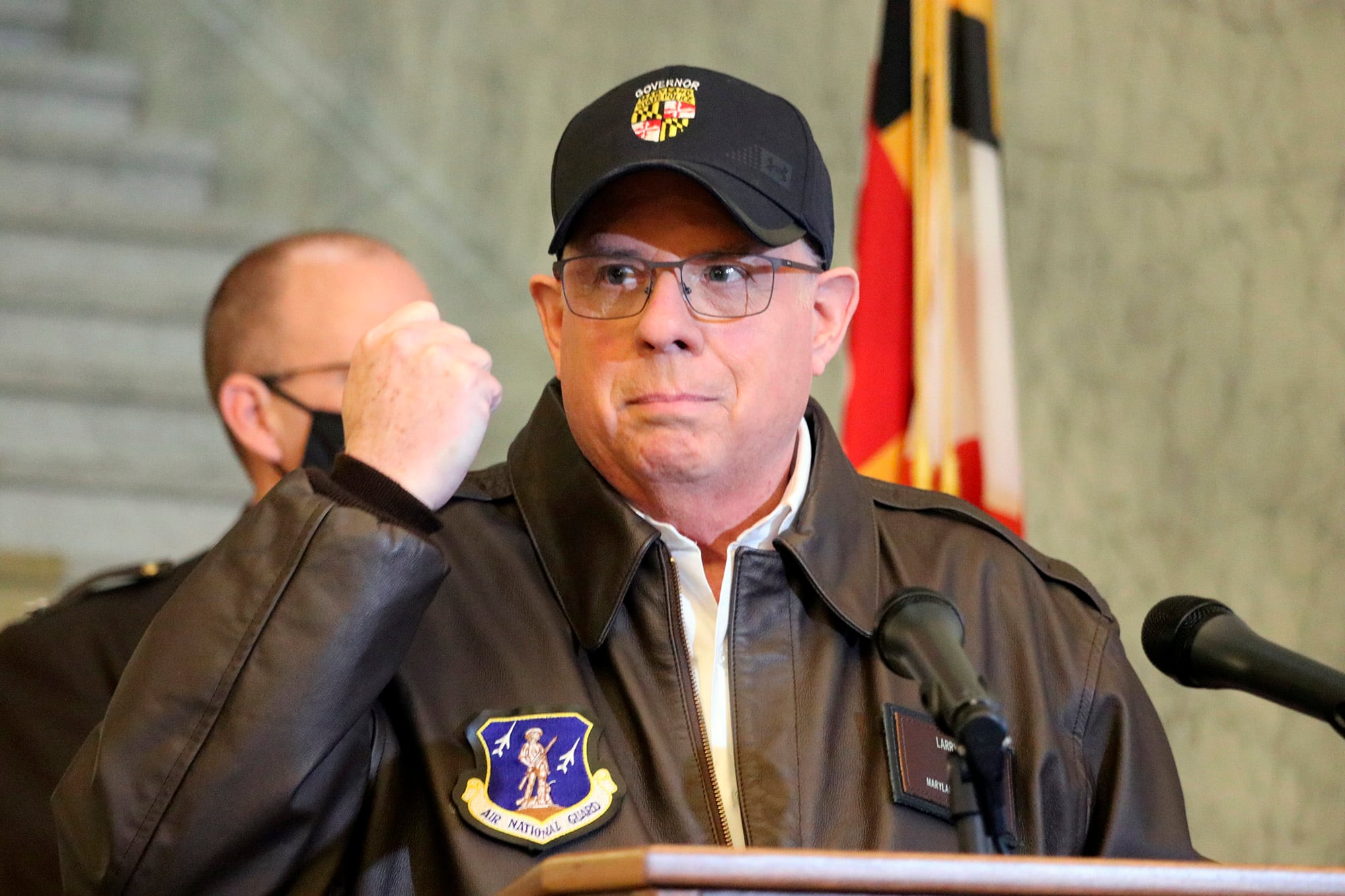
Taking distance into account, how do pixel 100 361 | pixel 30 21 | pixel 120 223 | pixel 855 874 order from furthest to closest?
1. pixel 30 21
2. pixel 120 223
3. pixel 100 361
4. pixel 855 874

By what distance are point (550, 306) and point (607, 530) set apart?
32 cm

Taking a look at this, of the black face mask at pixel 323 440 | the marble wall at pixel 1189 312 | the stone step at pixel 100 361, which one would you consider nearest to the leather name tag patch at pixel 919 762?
the black face mask at pixel 323 440

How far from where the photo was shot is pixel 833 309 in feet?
6.04

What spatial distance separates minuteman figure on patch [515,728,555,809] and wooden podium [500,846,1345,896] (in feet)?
1.46

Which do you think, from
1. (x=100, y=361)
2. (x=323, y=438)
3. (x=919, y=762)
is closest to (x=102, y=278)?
(x=100, y=361)

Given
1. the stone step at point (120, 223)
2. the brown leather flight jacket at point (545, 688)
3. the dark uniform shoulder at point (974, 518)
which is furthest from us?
the stone step at point (120, 223)

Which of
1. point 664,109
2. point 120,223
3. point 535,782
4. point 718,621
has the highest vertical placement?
Result: point 120,223

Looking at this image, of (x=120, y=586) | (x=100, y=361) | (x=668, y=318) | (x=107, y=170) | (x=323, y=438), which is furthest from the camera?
(x=107, y=170)

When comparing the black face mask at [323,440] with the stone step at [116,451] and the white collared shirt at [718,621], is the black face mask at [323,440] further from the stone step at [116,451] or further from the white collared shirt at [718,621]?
the stone step at [116,451]

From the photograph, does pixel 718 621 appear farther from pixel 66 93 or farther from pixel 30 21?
pixel 30 21

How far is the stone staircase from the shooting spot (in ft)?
11.5

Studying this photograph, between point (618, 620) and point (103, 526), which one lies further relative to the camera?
point (103, 526)

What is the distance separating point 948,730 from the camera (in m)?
1.15

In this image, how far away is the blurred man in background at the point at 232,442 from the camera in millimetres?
2053
